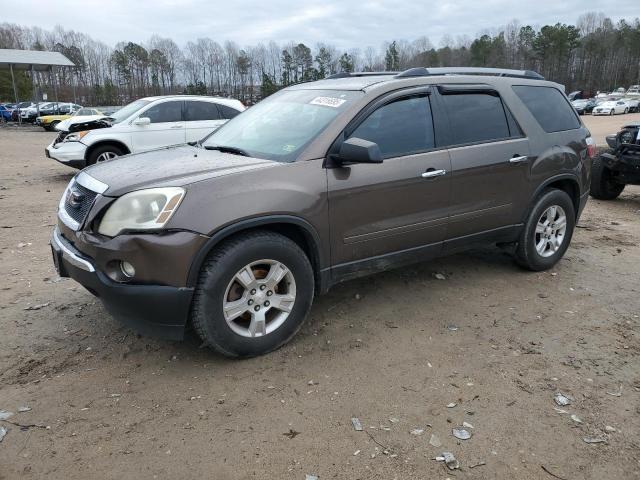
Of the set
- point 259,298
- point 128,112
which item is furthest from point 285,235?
point 128,112

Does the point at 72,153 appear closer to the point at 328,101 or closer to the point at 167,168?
the point at 167,168

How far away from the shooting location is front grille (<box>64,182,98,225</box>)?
130 inches

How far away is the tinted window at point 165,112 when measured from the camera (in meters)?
10.0

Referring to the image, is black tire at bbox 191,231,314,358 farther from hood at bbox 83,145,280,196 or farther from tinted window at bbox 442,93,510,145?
tinted window at bbox 442,93,510,145

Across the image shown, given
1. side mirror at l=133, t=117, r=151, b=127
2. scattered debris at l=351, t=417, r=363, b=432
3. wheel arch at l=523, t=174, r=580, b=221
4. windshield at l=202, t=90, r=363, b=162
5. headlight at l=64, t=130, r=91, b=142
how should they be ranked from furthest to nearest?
1. headlight at l=64, t=130, r=91, b=142
2. side mirror at l=133, t=117, r=151, b=127
3. wheel arch at l=523, t=174, r=580, b=221
4. windshield at l=202, t=90, r=363, b=162
5. scattered debris at l=351, t=417, r=363, b=432

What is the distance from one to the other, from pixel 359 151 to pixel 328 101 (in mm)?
776

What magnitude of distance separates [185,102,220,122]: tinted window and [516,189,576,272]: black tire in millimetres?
7330

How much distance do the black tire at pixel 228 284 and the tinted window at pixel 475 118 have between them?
5.80 ft

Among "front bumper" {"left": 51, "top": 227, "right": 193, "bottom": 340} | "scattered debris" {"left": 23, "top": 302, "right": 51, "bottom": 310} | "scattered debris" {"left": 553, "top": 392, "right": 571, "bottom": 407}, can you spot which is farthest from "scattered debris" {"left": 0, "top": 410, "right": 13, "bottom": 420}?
"scattered debris" {"left": 553, "top": 392, "right": 571, "bottom": 407}

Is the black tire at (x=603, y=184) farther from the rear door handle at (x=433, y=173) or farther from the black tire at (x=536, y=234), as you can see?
the rear door handle at (x=433, y=173)

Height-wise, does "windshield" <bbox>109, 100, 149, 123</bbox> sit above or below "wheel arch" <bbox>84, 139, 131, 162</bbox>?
above

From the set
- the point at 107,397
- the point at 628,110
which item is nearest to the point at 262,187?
the point at 107,397

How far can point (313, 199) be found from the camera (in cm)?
347

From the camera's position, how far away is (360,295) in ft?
14.7
